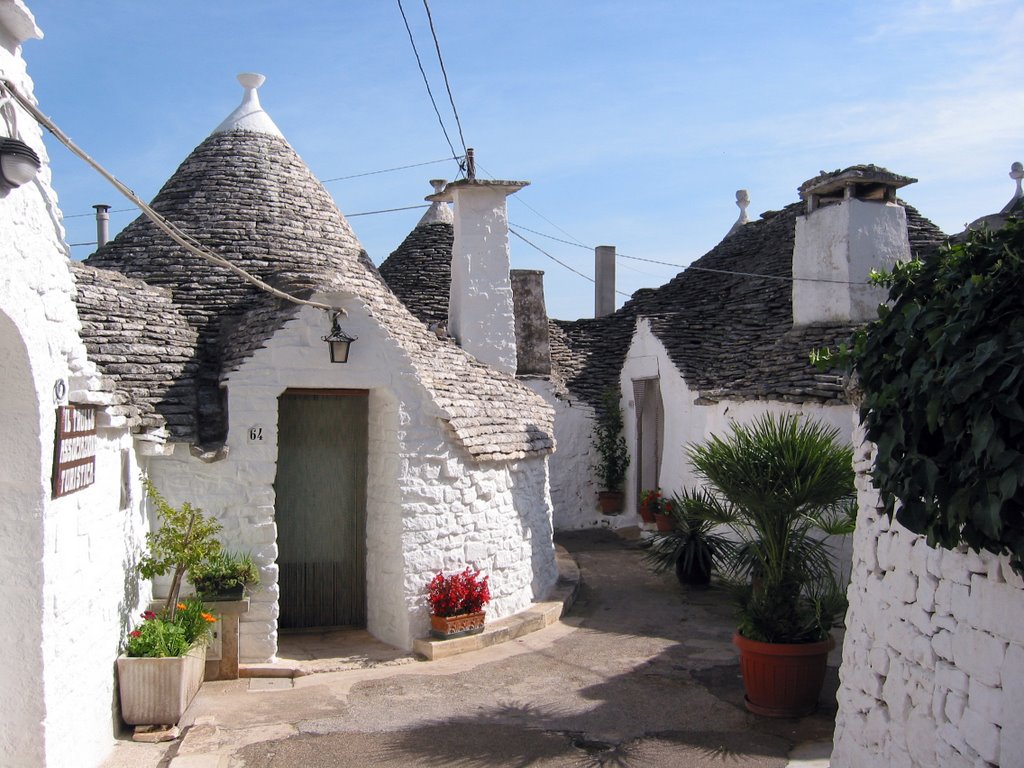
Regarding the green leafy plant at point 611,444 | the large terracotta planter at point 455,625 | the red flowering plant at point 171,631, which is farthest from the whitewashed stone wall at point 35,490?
the green leafy plant at point 611,444

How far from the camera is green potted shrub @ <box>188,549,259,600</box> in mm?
7586

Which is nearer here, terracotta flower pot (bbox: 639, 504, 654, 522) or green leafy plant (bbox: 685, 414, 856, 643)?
green leafy plant (bbox: 685, 414, 856, 643)

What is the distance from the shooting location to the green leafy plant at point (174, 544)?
7000 millimetres

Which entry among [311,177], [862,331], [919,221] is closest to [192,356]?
[311,177]

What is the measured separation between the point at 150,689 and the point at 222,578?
1.42 meters

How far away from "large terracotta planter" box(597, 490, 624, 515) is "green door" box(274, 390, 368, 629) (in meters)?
7.73

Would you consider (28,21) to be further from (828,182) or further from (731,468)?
(828,182)

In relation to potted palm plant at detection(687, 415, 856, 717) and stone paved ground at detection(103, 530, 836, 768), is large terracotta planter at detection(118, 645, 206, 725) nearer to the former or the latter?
stone paved ground at detection(103, 530, 836, 768)

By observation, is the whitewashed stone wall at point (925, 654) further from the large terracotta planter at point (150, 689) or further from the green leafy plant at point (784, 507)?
the large terracotta planter at point (150, 689)

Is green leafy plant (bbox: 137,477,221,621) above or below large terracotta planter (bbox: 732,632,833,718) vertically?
above

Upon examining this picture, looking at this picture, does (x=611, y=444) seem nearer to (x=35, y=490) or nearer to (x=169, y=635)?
(x=169, y=635)

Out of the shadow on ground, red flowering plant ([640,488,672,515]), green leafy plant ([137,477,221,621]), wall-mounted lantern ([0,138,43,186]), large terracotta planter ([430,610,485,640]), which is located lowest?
the shadow on ground

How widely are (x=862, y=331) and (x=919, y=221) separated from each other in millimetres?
11042

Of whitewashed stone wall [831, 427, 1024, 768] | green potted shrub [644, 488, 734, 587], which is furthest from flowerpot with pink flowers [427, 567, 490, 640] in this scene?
whitewashed stone wall [831, 427, 1024, 768]
